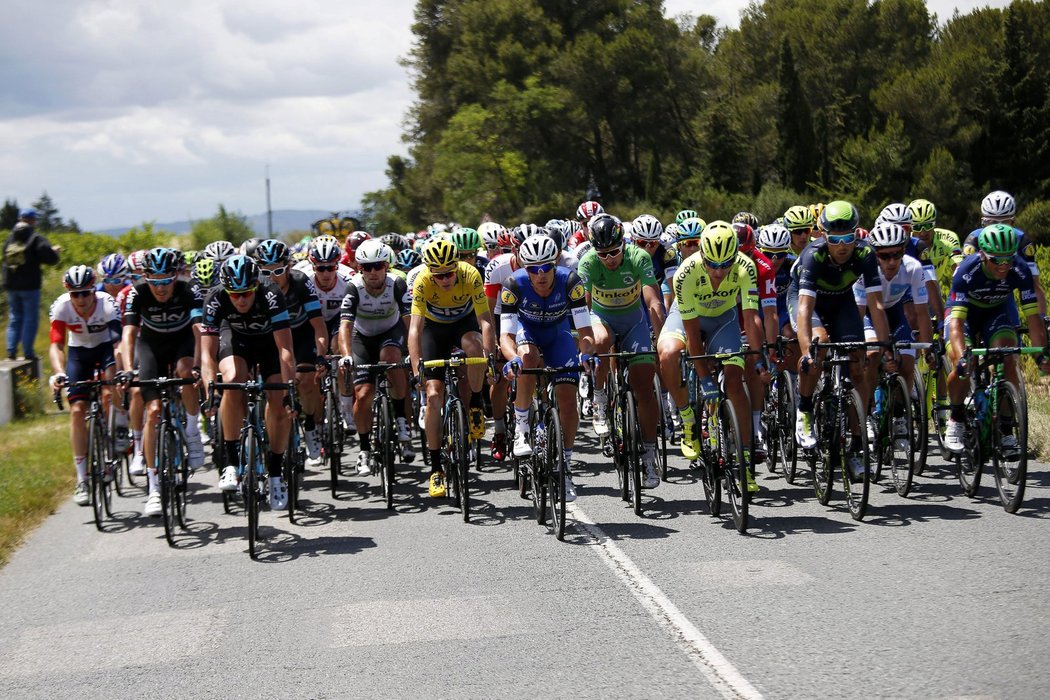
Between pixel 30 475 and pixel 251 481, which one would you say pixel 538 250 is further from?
pixel 30 475

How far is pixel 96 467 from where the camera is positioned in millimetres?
10781

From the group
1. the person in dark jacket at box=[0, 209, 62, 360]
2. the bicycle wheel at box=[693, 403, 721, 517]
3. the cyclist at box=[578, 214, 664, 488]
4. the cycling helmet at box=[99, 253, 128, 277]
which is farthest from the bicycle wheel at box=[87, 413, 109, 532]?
the person in dark jacket at box=[0, 209, 62, 360]

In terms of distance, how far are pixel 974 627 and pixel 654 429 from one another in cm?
449

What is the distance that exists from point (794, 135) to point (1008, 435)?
43.8 meters

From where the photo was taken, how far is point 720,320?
9875 millimetres

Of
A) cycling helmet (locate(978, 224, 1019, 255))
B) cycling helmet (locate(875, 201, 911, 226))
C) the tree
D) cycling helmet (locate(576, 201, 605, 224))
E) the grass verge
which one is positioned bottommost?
the grass verge

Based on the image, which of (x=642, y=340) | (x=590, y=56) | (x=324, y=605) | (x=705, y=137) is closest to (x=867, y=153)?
(x=705, y=137)

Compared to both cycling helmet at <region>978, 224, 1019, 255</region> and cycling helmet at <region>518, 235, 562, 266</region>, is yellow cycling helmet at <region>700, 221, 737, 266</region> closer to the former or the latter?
cycling helmet at <region>518, 235, 562, 266</region>

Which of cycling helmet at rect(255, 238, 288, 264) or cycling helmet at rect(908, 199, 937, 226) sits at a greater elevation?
cycling helmet at rect(908, 199, 937, 226)

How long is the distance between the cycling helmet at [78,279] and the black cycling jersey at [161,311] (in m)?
0.73

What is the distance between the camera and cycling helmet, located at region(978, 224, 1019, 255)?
923 cm

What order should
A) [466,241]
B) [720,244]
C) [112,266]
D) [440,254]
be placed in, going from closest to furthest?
1. [720,244]
2. [440,254]
3. [466,241]
4. [112,266]

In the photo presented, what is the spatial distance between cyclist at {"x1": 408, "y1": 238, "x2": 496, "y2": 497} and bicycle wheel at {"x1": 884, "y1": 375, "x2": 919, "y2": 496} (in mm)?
3288

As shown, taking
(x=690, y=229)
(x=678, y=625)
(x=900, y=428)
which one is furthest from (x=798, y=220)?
(x=678, y=625)
